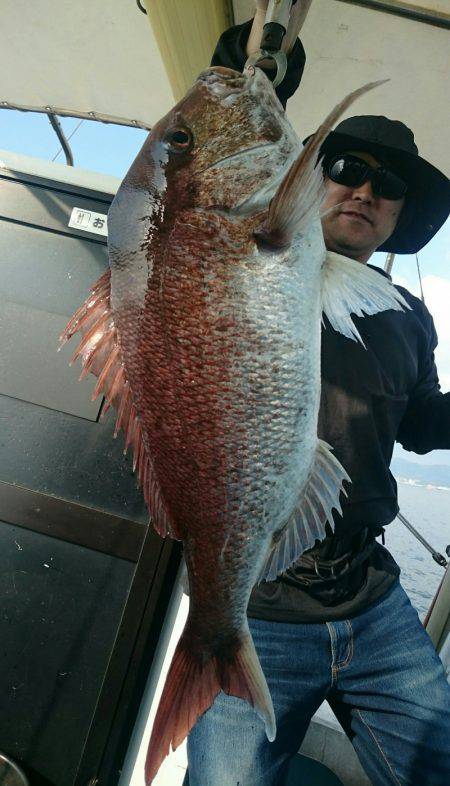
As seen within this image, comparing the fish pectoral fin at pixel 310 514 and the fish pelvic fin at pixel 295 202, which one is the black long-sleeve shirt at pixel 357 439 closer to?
the fish pectoral fin at pixel 310 514

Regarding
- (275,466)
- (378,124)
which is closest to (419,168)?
(378,124)

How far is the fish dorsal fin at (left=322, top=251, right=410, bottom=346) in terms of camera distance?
3.43 ft

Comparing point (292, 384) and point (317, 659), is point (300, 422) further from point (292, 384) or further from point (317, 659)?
point (317, 659)

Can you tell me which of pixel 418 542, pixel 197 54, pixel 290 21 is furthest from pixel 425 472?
pixel 290 21

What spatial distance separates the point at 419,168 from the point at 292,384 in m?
1.30

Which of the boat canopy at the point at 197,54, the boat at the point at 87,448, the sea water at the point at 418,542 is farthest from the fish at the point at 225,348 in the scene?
the sea water at the point at 418,542

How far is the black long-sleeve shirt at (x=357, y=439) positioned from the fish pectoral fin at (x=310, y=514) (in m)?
0.35

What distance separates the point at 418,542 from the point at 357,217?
13.4 feet

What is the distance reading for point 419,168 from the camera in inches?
70.5

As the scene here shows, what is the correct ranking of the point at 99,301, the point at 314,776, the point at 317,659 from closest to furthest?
1. the point at 99,301
2. the point at 317,659
3. the point at 314,776

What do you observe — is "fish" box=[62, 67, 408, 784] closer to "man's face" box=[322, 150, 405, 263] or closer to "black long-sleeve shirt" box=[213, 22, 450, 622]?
"black long-sleeve shirt" box=[213, 22, 450, 622]

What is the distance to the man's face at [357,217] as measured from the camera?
166cm

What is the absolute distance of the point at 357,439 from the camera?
5.07ft

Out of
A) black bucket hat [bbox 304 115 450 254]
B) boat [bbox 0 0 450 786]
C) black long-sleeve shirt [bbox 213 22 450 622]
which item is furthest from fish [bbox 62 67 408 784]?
boat [bbox 0 0 450 786]
